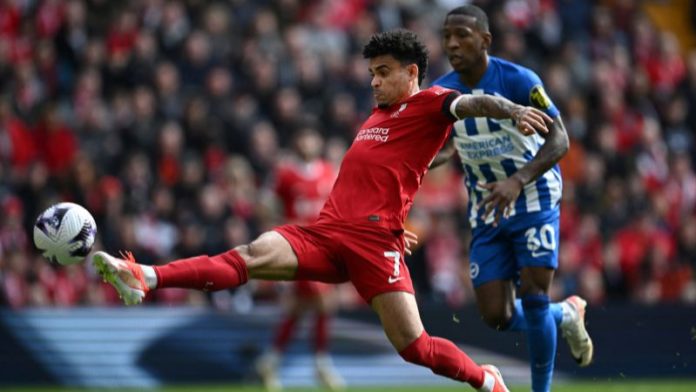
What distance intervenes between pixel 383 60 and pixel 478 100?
78cm

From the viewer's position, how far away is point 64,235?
791 cm

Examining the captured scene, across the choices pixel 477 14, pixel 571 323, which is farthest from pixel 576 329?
pixel 477 14

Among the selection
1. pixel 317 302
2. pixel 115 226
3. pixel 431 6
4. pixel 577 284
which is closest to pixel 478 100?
pixel 317 302

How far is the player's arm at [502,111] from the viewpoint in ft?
25.4

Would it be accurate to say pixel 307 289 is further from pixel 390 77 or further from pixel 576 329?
pixel 390 77

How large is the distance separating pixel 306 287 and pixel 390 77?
6.21 m

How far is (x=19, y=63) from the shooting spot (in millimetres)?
17406

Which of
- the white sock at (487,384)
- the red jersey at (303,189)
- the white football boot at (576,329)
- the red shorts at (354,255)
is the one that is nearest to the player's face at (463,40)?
the red shorts at (354,255)

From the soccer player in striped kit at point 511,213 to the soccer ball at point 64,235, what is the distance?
280 centimetres

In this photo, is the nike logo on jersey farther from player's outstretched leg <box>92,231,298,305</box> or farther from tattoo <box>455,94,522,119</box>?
tattoo <box>455,94,522,119</box>

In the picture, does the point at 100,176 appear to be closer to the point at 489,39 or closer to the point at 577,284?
the point at 577,284

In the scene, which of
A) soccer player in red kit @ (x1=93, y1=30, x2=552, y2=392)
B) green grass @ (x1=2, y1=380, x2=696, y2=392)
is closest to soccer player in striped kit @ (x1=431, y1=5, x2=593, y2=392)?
soccer player in red kit @ (x1=93, y1=30, x2=552, y2=392)

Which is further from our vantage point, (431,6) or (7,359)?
(431,6)

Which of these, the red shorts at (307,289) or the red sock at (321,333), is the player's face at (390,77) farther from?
the red sock at (321,333)
